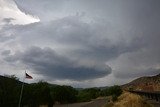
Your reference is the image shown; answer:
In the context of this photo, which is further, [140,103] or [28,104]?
[28,104]

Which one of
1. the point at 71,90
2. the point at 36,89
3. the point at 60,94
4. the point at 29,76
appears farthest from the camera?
the point at 71,90

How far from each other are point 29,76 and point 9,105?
12389 mm

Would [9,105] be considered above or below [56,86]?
below

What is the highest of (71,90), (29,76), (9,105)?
(71,90)

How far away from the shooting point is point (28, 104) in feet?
221

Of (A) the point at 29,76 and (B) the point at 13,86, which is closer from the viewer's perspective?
(A) the point at 29,76

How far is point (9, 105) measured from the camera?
59.4 m

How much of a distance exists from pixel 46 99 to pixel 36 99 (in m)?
9.67

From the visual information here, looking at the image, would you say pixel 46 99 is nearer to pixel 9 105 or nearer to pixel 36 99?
pixel 36 99

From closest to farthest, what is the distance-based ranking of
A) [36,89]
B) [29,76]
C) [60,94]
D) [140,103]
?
[29,76]
[140,103]
[36,89]
[60,94]

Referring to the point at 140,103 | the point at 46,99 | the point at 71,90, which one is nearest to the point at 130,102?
the point at 140,103

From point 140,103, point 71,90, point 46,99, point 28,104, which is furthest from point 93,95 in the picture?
point 140,103

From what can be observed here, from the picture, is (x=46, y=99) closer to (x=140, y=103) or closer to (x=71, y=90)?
(x=140, y=103)

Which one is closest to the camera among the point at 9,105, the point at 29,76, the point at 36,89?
the point at 29,76
